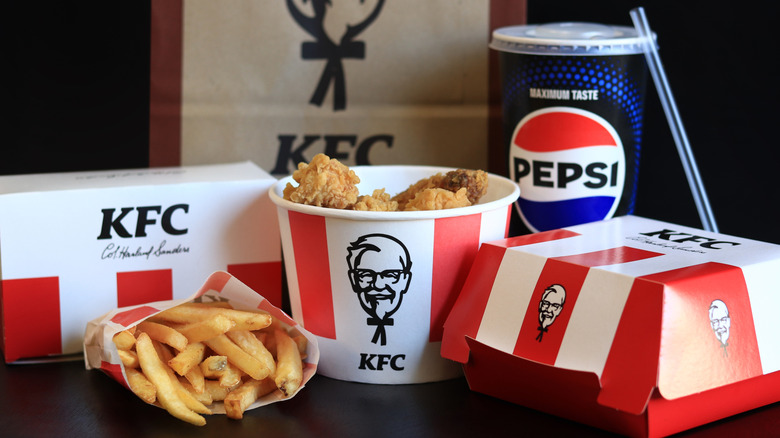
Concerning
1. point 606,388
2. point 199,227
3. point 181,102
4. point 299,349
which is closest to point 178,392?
point 299,349

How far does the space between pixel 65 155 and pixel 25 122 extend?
4.1 inches

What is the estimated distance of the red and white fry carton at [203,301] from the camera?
3.87 feet

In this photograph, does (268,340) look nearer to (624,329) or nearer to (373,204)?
(373,204)

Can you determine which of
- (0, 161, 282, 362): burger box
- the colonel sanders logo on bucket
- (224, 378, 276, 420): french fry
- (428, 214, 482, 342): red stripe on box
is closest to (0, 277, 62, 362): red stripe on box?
(0, 161, 282, 362): burger box

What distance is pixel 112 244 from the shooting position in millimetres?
1337

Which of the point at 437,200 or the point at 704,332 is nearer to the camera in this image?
the point at 704,332

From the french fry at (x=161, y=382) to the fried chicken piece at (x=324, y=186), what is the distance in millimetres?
296

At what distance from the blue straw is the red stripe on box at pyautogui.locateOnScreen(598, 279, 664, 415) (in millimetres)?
580

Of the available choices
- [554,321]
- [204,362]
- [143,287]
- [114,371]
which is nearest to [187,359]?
[204,362]

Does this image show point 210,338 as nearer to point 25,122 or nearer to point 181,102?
point 181,102

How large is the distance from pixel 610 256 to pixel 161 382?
64 cm

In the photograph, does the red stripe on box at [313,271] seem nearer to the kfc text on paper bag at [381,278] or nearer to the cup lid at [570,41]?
the kfc text on paper bag at [381,278]
